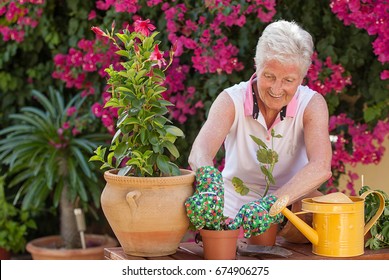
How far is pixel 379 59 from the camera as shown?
3.84 m

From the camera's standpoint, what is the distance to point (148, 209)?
210 cm

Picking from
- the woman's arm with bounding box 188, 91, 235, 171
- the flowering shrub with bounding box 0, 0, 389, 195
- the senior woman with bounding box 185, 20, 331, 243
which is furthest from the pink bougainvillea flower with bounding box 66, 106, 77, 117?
the woman's arm with bounding box 188, 91, 235, 171

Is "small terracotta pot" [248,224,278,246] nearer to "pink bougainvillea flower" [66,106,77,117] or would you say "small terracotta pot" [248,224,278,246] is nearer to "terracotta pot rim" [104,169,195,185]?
"terracotta pot rim" [104,169,195,185]

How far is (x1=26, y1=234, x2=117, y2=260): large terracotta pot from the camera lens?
467 centimetres

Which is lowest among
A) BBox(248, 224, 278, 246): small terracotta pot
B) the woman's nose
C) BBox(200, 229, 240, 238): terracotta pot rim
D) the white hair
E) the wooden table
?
the wooden table

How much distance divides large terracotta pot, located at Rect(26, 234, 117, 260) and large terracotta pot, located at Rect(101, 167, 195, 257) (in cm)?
256

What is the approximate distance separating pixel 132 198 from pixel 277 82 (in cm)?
80

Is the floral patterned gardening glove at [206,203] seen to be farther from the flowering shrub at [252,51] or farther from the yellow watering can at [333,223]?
the flowering shrub at [252,51]

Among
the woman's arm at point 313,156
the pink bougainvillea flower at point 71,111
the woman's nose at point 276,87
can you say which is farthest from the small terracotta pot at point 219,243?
the pink bougainvillea flower at point 71,111

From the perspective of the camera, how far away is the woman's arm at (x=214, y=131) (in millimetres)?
2654

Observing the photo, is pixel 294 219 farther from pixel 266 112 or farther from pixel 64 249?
pixel 64 249

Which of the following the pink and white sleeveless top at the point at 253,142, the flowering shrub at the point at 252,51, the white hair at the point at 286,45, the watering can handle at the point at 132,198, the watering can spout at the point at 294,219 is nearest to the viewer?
the watering can handle at the point at 132,198

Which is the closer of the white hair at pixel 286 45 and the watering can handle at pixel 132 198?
the watering can handle at pixel 132 198

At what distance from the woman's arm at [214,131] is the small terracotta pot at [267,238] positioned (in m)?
0.39
